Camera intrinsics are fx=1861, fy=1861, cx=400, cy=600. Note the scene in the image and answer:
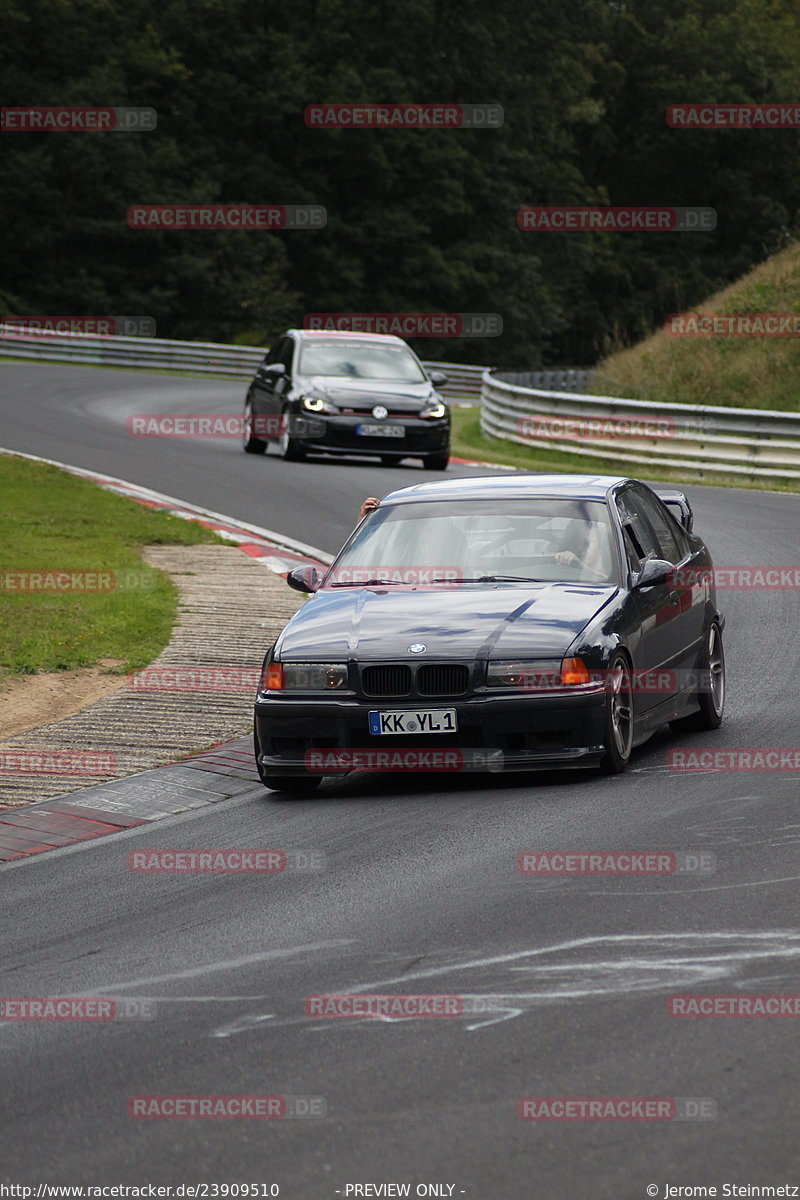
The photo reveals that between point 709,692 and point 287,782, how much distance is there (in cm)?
255

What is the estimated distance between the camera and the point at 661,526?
428 inches

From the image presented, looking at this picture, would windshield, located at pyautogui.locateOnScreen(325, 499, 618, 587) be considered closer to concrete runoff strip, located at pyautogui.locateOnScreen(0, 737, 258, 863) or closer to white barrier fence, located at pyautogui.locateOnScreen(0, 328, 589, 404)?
concrete runoff strip, located at pyautogui.locateOnScreen(0, 737, 258, 863)

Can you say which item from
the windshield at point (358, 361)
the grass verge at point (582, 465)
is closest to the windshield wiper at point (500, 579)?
the grass verge at point (582, 465)

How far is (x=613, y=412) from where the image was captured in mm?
27562

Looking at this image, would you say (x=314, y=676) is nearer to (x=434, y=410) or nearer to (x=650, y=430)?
(x=434, y=410)

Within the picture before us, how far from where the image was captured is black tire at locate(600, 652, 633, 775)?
892 cm

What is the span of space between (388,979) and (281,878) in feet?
5.38

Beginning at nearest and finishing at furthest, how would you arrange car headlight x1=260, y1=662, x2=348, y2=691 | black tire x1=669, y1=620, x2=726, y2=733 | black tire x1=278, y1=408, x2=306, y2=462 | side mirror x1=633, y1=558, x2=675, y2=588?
1. car headlight x1=260, y1=662, x2=348, y2=691
2. side mirror x1=633, y1=558, x2=675, y2=588
3. black tire x1=669, y1=620, x2=726, y2=733
4. black tire x1=278, y1=408, x2=306, y2=462

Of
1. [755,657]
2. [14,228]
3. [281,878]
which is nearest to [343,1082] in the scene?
[281,878]

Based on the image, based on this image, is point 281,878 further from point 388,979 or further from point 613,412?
point 613,412

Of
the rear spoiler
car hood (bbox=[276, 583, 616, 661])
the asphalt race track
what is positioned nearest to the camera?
the asphalt race track

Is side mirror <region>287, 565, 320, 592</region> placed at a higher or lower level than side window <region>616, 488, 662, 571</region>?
lower

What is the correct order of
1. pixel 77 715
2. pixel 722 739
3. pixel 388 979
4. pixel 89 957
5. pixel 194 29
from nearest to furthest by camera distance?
pixel 388 979 < pixel 89 957 < pixel 722 739 < pixel 77 715 < pixel 194 29

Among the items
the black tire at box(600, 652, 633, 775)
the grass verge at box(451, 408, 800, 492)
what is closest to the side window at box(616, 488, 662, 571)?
the black tire at box(600, 652, 633, 775)
